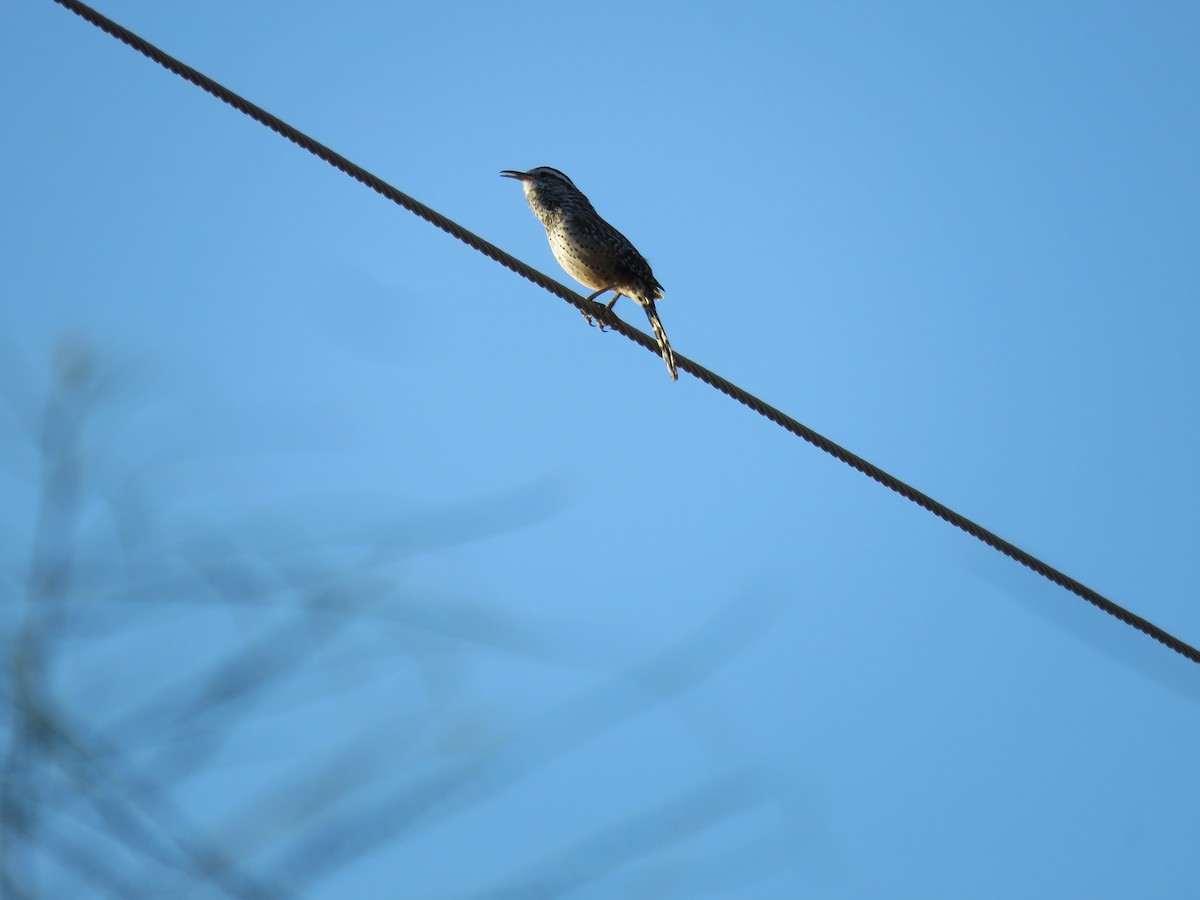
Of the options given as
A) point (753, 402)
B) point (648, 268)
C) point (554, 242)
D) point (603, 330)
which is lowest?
point (753, 402)

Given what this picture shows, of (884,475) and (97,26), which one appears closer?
(97,26)

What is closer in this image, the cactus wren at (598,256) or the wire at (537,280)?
the wire at (537,280)

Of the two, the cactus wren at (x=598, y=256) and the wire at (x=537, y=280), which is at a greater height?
the cactus wren at (x=598, y=256)

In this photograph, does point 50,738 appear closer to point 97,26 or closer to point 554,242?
point 97,26

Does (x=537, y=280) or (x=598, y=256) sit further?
(x=598, y=256)

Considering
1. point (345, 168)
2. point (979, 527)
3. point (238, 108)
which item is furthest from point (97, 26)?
point (979, 527)

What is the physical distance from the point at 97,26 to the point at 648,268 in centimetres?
539

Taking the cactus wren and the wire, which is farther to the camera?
the cactus wren

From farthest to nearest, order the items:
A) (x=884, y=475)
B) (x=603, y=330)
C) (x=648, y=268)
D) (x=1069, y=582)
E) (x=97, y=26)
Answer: (x=648, y=268), (x=603, y=330), (x=884, y=475), (x=1069, y=582), (x=97, y=26)

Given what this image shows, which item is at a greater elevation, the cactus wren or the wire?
the cactus wren

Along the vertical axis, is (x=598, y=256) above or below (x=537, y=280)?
above

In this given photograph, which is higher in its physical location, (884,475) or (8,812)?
(884,475)

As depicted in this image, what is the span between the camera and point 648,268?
936 centimetres

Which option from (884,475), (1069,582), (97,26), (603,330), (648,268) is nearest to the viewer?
(97,26)
